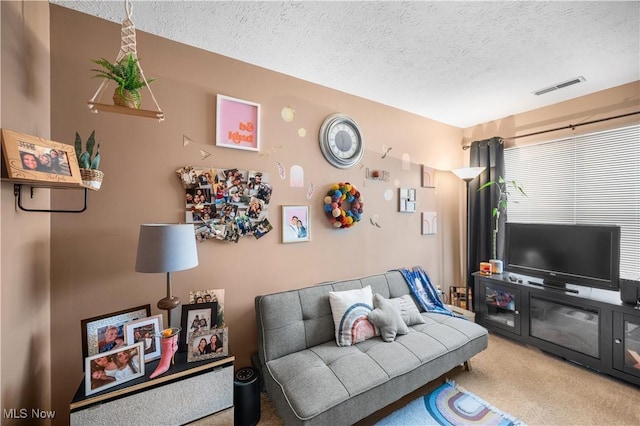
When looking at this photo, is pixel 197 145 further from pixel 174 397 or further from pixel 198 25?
pixel 174 397

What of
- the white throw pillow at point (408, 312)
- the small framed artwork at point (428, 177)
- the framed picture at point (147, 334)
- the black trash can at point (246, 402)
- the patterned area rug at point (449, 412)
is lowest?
the patterned area rug at point (449, 412)

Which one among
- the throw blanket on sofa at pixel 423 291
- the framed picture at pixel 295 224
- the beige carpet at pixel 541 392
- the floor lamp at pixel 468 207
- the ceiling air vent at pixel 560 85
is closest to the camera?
the beige carpet at pixel 541 392

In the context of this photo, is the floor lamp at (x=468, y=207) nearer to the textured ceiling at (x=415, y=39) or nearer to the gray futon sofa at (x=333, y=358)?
the textured ceiling at (x=415, y=39)

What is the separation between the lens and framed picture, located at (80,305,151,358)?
4.42 feet

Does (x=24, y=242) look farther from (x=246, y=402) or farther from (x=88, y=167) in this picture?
(x=246, y=402)

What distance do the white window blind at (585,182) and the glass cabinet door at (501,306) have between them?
932 millimetres

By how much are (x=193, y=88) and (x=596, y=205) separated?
3.81 meters

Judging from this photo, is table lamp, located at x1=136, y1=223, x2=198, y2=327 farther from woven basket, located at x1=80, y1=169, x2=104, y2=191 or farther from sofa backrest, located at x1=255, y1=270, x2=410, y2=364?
sofa backrest, located at x1=255, y1=270, x2=410, y2=364

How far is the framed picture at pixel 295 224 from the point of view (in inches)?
87.5

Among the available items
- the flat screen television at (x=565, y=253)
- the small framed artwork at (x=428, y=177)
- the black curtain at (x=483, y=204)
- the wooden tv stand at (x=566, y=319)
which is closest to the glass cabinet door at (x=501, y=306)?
the wooden tv stand at (x=566, y=319)

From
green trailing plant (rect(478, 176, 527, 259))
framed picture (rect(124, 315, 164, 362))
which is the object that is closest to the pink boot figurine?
framed picture (rect(124, 315, 164, 362))

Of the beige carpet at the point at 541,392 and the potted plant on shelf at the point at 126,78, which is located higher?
the potted plant on shelf at the point at 126,78

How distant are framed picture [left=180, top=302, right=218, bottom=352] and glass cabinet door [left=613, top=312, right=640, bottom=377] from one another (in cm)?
309

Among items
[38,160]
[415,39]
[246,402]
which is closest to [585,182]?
[415,39]
